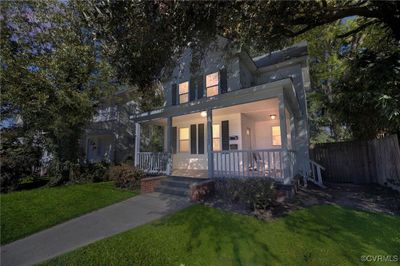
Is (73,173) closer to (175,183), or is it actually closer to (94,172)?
(94,172)

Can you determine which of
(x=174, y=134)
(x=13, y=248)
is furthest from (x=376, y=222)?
(x=174, y=134)

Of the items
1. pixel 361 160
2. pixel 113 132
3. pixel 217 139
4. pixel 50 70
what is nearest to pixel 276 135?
pixel 217 139

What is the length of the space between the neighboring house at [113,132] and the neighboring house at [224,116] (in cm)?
516

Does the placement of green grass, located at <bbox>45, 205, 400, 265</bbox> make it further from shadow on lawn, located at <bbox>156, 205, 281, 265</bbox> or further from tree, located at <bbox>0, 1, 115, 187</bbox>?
tree, located at <bbox>0, 1, 115, 187</bbox>

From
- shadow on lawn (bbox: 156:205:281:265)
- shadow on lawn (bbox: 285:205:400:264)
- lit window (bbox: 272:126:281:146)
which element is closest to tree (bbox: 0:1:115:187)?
shadow on lawn (bbox: 156:205:281:265)

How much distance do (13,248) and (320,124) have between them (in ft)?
92.3

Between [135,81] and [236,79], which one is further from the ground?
[236,79]

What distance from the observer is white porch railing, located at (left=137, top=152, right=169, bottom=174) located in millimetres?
10430

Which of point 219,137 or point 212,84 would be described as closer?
point 212,84

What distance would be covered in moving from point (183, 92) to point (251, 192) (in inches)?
292

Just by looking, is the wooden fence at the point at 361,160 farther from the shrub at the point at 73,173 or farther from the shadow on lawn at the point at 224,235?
the shrub at the point at 73,173

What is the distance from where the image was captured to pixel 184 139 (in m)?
12.1

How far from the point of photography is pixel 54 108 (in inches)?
428

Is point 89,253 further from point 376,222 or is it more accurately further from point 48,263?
point 376,222
